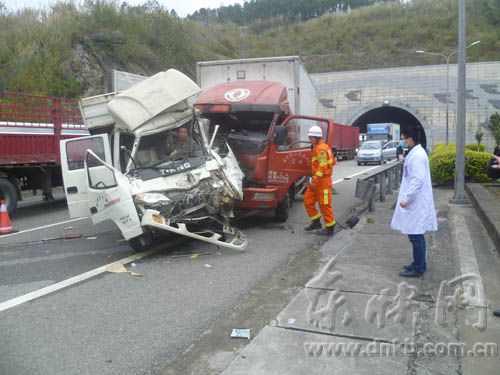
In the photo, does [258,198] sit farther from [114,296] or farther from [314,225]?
[114,296]

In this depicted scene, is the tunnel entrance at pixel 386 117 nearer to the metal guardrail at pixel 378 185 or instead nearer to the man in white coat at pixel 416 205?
the metal guardrail at pixel 378 185

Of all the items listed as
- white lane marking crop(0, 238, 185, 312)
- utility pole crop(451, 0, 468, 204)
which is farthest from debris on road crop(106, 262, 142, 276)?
utility pole crop(451, 0, 468, 204)

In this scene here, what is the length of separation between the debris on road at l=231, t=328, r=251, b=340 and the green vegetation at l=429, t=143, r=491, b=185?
12.1 m

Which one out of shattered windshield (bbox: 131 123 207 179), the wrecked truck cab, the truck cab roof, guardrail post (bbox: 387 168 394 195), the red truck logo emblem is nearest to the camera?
the wrecked truck cab

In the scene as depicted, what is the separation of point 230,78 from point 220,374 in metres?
8.78

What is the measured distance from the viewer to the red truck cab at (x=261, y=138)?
8969mm

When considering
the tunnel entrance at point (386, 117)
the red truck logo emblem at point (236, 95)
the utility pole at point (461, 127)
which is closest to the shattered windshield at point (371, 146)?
the tunnel entrance at point (386, 117)

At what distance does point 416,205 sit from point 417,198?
8 cm

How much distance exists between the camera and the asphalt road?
13.2 feet

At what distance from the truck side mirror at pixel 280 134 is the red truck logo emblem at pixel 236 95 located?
103 cm

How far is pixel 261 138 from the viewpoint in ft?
30.3

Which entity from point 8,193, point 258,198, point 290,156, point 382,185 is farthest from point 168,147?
point 382,185

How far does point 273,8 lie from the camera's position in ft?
310

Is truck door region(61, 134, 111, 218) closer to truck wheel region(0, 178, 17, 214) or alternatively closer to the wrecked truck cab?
the wrecked truck cab
